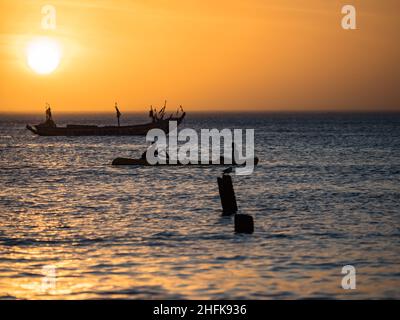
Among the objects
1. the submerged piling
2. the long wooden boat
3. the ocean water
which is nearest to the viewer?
the ocean water

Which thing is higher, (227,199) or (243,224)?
(227,199)

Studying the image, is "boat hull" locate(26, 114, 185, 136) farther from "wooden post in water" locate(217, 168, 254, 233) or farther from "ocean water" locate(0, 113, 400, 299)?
"wooden post in water" locate(217, 168, 254, 233)

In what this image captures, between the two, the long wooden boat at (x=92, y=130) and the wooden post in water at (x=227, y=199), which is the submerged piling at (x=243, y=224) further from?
the long wooden boat at (x=92, y=130)

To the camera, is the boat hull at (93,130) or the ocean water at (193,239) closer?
the ocean water at (193,239)

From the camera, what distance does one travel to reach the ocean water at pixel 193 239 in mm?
19094

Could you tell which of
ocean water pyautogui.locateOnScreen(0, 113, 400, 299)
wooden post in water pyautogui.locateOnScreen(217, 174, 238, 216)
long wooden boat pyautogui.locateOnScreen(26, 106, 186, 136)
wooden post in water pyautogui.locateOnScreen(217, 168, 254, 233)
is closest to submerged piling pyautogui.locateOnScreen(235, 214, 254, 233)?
wooden post in water pyautogui.locateOnScreen(217, 168, 254, 233)

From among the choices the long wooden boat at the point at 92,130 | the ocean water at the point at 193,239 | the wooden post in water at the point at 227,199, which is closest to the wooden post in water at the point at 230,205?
the wooden post in water at the point at 227,199

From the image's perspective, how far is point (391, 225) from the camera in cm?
3042

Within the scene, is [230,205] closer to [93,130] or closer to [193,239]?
[193,239]

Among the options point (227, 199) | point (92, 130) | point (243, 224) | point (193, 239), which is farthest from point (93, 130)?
point (193, 239)

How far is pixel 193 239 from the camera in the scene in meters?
26.5

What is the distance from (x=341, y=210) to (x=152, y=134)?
11562cm

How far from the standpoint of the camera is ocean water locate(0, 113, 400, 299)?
19.1 m

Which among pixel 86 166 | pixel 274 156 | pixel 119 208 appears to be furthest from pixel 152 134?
pixel 119 208
